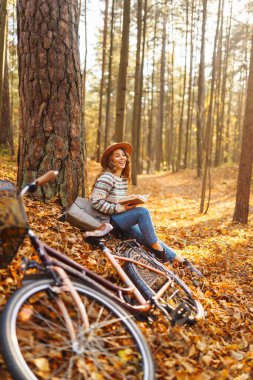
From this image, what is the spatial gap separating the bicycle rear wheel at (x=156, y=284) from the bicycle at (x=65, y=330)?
1099mm

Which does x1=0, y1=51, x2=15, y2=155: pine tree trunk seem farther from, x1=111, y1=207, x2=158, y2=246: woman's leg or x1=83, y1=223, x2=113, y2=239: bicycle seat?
x1=83, y1=223, x2=113, y2=239: bicycle seat

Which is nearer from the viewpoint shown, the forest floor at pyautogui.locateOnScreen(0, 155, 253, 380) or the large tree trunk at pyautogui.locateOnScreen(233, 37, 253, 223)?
the forest floor at pyautogui.locateOnScreen(0, 155, 253, 380)

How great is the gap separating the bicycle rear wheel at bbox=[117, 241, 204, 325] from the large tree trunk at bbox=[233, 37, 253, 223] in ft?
21.7

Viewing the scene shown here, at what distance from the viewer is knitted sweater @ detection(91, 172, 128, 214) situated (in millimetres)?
5070

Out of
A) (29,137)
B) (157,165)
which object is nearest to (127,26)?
(29,137)

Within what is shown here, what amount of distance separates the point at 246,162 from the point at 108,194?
6.78 m

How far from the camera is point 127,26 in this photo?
12.0 meters

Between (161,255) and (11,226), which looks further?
(161,255)

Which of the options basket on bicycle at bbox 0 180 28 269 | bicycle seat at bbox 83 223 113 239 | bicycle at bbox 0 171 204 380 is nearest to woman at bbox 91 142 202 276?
bicycle seat at bbox 83 223 113 239

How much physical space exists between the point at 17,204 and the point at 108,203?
2.35 m

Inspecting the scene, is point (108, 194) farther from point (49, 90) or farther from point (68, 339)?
point (68, 339)

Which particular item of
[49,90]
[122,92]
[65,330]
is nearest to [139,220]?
[49,90]

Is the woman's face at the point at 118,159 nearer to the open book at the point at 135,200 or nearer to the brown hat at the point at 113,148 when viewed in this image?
the brown hat at the point at 113,148

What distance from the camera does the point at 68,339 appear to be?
269 centimetres
